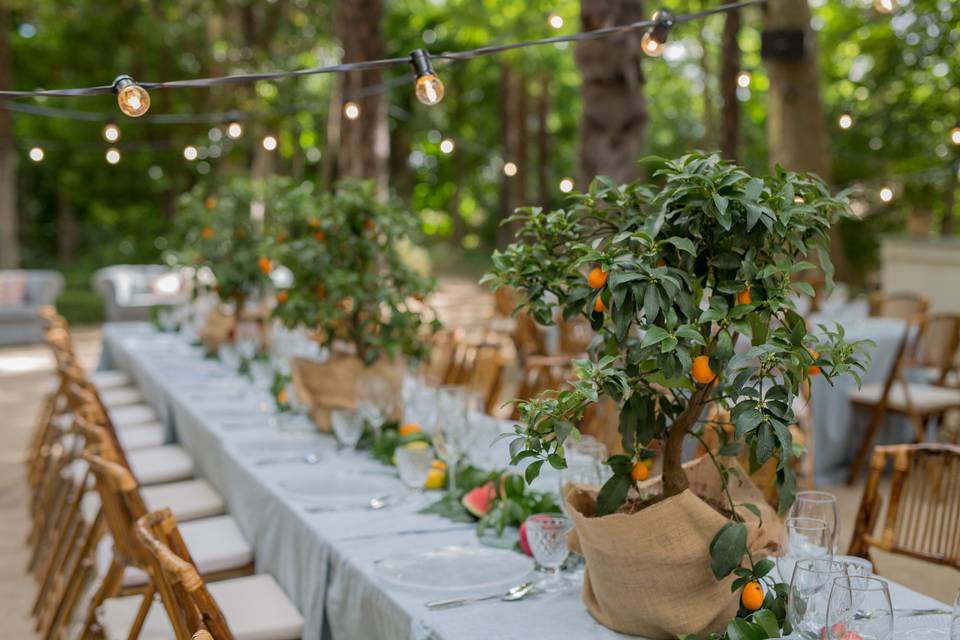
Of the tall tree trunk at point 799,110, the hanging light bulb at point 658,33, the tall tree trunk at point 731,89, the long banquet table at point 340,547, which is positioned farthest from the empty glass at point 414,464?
the tall tree trunk at point 799,110

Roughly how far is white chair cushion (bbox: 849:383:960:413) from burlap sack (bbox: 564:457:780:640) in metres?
4.21

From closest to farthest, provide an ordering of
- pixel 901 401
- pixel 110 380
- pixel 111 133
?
pixel 111 133 → pixel 901 401 → pixel 110 380

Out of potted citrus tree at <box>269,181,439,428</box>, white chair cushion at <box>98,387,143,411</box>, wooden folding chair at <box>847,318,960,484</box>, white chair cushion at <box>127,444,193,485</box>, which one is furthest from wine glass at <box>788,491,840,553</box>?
white chair cushion at <box>98,387,143,411</box>

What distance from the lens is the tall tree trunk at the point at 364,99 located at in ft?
26.6

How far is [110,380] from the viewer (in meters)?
6.73

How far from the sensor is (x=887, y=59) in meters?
12.0

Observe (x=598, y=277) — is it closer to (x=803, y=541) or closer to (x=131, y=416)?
(x=803, y=541)

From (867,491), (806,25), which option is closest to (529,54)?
(806,25)

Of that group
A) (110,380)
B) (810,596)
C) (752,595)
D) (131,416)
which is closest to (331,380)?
(752,595)

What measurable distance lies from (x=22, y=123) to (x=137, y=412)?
15210 mm

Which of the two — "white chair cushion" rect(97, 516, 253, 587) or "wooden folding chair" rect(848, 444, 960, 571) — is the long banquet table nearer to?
"white chair cushion" rect(97, 516, 253, 587)

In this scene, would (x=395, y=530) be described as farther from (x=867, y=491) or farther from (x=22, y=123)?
(x=22, y=123)

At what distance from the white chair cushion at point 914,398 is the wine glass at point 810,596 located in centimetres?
430

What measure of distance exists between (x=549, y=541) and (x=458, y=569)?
230 mm
